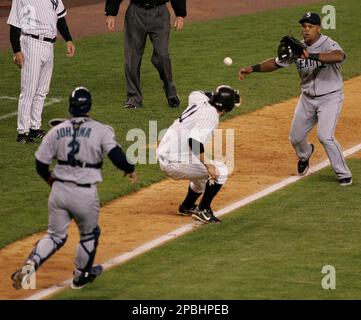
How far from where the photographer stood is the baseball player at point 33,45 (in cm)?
1675

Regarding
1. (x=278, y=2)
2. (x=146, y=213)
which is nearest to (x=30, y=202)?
(x=146, y=213)

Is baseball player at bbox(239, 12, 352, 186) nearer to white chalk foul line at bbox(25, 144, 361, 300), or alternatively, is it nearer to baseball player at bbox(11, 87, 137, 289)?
white chalk foul line at bbox(25, 144, 361, 300)

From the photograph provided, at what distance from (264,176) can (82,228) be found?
15.9 ft

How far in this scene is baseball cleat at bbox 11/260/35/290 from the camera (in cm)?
1133

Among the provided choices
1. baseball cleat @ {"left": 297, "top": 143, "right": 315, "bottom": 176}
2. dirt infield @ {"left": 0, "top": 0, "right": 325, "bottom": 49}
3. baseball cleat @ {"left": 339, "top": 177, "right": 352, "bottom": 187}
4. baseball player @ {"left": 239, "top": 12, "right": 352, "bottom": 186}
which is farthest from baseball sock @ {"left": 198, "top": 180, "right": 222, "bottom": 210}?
dirt infield @ {"left": 0, "top": 0, "right": 325, "bottom": 49}

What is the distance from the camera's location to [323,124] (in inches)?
611

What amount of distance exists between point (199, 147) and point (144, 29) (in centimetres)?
577

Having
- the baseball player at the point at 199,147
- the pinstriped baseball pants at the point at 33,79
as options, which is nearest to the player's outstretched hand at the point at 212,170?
the baseball player at the point at 199,147

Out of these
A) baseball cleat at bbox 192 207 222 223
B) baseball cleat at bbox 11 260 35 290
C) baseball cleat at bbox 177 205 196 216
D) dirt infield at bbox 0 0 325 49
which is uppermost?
baseball cleat at bbox 11 260 35 290

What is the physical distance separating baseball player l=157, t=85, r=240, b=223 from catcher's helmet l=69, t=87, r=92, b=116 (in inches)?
80.7

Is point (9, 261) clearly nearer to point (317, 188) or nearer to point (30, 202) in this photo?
point (30, 202)

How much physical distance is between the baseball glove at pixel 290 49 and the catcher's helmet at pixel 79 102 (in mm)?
4011

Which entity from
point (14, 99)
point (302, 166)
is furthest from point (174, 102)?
point (302, 166)

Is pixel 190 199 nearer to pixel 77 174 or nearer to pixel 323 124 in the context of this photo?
pixel 323 124
